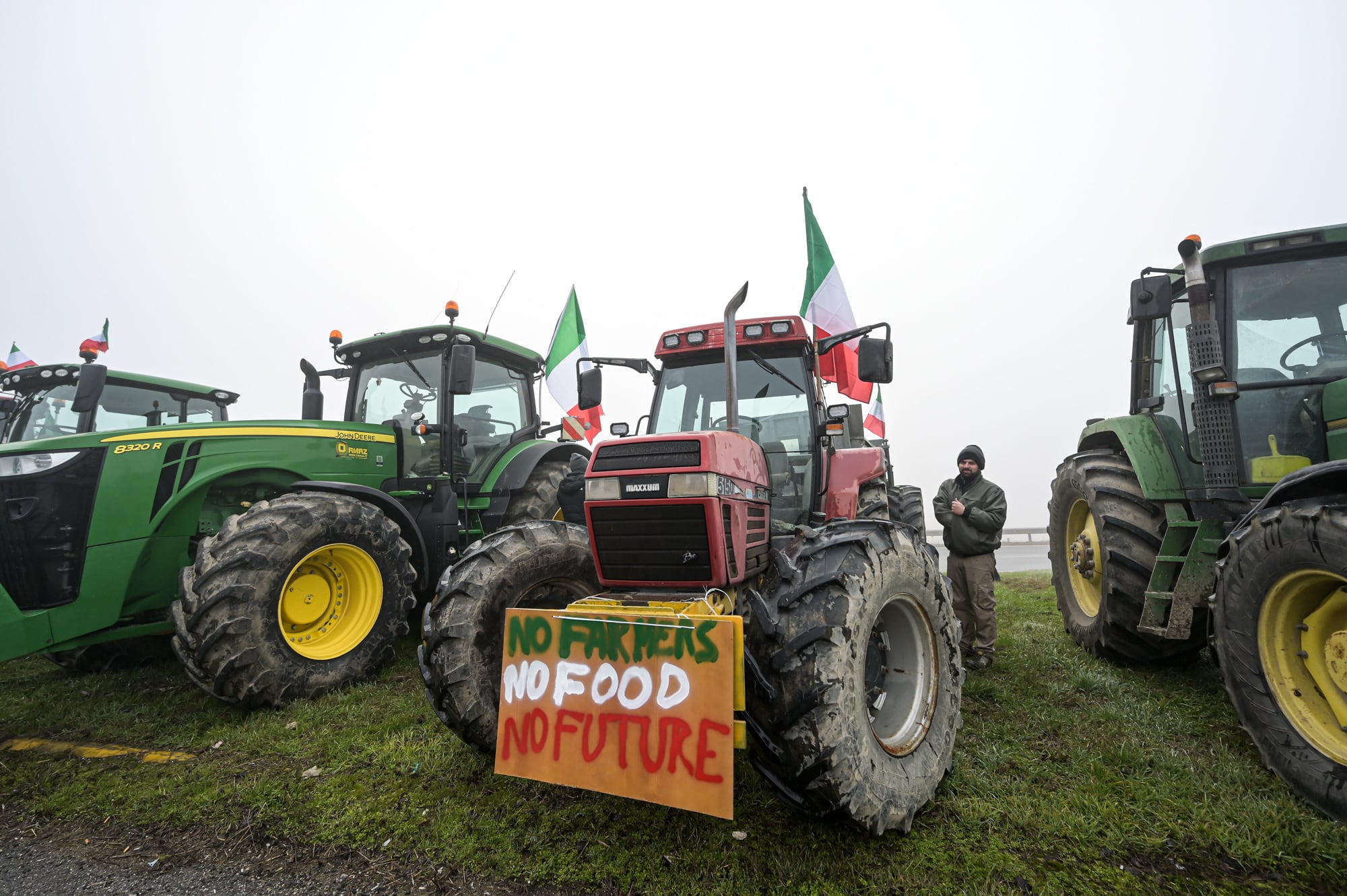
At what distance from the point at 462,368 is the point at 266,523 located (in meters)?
1.88

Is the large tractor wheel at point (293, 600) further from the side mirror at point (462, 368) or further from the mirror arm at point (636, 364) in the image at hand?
the mirror arm at point (636, 364)

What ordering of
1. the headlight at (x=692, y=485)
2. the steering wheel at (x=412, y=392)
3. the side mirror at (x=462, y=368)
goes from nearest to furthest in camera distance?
the headlight at (x=692, y=485), the side mirror at (x=462, y=368), the steering wheel at (x=412, y=392)

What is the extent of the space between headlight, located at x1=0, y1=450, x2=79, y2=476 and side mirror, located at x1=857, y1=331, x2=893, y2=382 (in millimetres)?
5108

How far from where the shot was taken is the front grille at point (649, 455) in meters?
2.92

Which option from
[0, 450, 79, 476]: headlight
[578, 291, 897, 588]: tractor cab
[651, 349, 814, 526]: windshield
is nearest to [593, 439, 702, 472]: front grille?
[578, 291, 897, 588]: tractor cab

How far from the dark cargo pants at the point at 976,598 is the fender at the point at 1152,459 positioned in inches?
45.7

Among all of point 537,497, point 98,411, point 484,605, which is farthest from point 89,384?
point 484,605

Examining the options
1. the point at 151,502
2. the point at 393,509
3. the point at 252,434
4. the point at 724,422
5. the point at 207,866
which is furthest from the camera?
the point at 393,509

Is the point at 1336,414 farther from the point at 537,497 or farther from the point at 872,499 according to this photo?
the point at 537,497

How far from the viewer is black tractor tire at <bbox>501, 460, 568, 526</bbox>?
6.15m

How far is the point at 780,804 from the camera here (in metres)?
2.87

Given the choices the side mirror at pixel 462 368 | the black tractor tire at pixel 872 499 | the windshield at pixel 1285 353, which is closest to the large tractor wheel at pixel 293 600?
the side mirror at pixel 462 368

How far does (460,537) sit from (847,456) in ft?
11.3

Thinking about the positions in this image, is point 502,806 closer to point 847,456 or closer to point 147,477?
point 847,456
